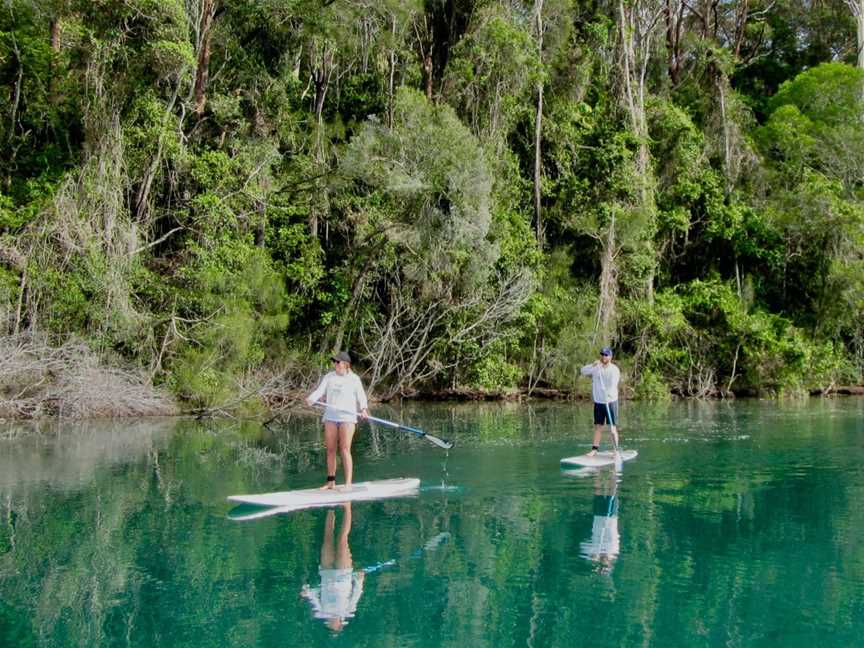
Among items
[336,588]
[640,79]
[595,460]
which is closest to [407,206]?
[640,79]

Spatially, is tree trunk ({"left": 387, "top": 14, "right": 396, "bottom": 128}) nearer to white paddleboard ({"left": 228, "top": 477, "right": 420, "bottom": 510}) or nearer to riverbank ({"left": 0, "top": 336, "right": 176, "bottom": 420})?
riverbank ({"left": 0, "top": 336, "right": 176, "bottom": 420})

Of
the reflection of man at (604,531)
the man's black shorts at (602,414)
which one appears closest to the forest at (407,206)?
the man's black shorts at (602,414)

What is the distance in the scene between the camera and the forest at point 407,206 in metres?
21.8

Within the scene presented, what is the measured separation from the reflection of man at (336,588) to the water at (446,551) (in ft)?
0.08

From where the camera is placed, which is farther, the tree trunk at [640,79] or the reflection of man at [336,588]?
the tree trunk at [640,79]

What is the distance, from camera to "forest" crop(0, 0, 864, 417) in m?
21.8

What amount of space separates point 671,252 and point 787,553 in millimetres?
27097

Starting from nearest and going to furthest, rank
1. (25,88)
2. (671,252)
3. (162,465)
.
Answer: (162,465)
(25,88)
(671,252)

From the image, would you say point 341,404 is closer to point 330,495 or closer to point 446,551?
point 330,495

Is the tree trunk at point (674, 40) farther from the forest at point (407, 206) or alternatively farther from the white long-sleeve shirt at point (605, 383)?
the white long-sleeve shirt at point (605, 383)

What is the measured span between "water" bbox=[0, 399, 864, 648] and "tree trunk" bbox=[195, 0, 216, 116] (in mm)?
13411

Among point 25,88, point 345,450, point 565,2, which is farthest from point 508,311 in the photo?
point 345,450

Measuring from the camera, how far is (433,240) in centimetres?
2534

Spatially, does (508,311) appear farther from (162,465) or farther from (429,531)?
(429,531)
